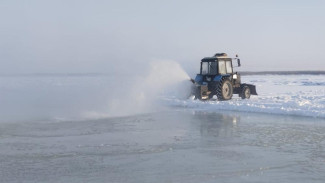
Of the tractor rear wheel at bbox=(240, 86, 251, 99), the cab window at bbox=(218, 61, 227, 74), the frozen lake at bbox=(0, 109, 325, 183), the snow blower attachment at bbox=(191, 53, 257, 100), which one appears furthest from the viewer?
the tractor rear wheel at bbox=(240, 86, 251, 99)

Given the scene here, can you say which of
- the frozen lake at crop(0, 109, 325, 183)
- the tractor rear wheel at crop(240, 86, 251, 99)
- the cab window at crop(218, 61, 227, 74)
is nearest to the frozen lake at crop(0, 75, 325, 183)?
the frozen lake at crop(0, 109, 325, 183)

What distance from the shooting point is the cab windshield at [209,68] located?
71.1 ft

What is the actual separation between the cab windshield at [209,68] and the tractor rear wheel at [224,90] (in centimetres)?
68

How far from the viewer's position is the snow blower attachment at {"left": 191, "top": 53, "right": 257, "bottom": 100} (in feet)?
69.3

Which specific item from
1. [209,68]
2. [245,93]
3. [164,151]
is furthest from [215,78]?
[164,151]

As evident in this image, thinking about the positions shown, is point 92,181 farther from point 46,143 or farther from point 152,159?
point 46,143

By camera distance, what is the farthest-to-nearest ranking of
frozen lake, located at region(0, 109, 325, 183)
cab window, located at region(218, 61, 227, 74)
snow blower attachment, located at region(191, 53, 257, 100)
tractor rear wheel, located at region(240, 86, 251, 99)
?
tractor rear wheel, located at region(240, 86, 251, 99), cab window, located at region(218, 61, 227, 74), snow blower attachment, located at region(191, 53, 257, 100), frozen lake, located at region(0, 109, 325, 183)

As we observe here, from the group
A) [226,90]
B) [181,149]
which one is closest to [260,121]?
[181,149]

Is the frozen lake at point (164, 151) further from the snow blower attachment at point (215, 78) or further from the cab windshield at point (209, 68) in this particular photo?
the cab windshield at point (209, 68)

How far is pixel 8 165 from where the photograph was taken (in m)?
7.52

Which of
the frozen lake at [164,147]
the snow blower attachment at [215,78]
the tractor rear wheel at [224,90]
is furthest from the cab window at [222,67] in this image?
the frozen lake at [164,147]

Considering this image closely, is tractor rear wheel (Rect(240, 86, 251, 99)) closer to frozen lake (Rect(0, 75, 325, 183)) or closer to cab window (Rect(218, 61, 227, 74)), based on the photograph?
cab window (Rect(218, 61, 227, 74))

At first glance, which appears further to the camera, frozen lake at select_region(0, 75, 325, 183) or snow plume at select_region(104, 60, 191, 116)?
snow plume at select_region(104, 60, 191, 116)

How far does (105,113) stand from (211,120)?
4.33m
